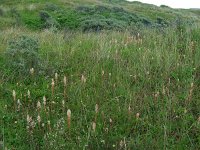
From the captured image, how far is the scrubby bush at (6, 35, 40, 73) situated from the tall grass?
0.44ft

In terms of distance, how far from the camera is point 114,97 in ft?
17.9

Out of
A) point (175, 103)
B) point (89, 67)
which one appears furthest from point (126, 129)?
point (89, 67)

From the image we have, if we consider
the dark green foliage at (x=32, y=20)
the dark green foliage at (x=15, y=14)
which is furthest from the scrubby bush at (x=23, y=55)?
the dark green foliage at (x=15, y=14)

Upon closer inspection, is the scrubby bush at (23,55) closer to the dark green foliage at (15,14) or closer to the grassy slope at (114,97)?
the grassy slope at (114,97)

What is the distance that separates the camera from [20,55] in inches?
263

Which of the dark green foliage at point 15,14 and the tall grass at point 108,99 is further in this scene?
the dark green foliage at point 15,14

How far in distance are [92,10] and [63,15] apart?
2998 mm

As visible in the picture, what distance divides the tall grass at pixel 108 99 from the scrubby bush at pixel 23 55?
135 millimetres

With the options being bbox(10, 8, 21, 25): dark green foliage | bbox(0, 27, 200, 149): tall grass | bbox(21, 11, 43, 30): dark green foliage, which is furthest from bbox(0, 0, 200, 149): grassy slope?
bbox(10, 8, 21, 25): dark green foliage

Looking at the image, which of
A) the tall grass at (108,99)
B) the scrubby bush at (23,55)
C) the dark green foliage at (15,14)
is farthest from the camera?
the dark green foliage at (15,14)

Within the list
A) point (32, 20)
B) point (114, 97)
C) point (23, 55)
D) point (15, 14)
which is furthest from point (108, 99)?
point (15, 14)

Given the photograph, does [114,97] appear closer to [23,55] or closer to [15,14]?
[23,55]

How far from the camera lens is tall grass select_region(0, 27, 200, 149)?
15.0ft

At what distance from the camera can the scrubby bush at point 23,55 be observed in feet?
20.9
